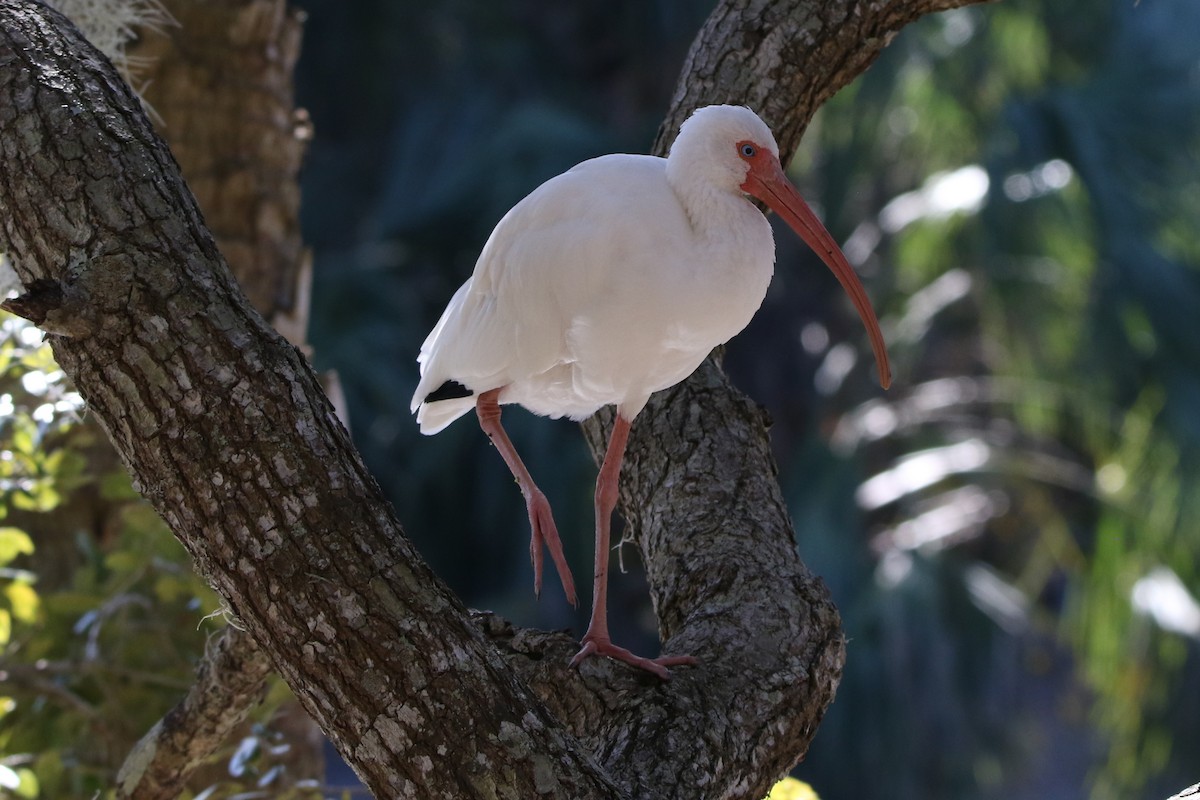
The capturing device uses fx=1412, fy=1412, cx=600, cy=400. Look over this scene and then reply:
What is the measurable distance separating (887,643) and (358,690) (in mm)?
8692

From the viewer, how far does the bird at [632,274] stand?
287cm

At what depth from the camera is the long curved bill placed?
300 centimetres

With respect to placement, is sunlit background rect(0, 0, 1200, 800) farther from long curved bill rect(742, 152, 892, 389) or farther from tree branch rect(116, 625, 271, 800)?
tree branch rect(116, 625, 271, 800)

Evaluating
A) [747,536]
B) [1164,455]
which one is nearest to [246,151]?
[747,536]

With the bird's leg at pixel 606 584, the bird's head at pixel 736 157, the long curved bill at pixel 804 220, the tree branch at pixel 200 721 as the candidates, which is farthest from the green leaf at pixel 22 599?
the long curved bill at pixel 804 220

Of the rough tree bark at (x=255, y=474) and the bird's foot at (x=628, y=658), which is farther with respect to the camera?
the bird's foot at (x=628, y=658)

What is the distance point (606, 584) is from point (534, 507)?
0.42m

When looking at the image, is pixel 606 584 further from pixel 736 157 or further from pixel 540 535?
pixel 736 157

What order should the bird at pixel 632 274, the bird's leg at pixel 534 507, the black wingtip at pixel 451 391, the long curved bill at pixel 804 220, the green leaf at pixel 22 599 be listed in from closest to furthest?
the bird at pixel 632 274 → the long curved bill at pixel 804 220 → the bird's leg at pixel 534 507 → the black wingtip at pixel 451 391 → the green leaf at pixel 22 599

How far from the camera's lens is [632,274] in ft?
9.39

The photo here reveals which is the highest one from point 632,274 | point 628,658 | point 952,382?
point 632,274

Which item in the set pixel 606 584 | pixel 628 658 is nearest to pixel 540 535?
pixel 606 584

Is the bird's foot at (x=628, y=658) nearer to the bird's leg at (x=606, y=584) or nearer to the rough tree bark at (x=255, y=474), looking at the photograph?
the bird's leg at (x=606, y=584)

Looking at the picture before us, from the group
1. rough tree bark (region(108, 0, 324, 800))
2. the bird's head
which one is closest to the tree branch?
the bird's head
